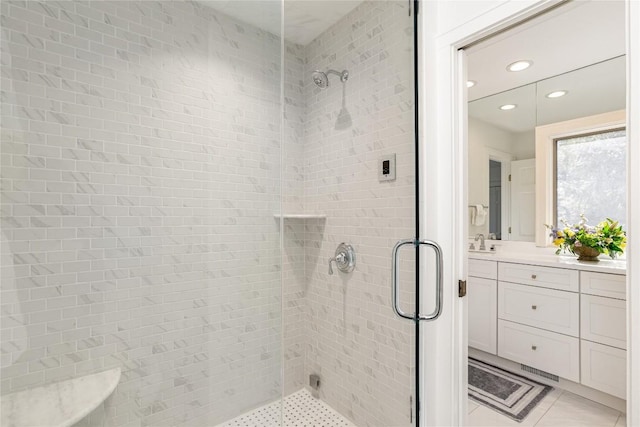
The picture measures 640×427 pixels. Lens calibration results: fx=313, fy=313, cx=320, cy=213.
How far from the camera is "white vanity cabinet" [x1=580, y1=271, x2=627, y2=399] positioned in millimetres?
1958

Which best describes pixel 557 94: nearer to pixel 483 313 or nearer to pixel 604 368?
pixel 483 313

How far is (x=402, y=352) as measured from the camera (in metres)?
1.52

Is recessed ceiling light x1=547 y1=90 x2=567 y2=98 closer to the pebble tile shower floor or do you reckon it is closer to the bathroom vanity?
the bathroom vanity

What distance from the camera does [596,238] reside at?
2295 millimetres

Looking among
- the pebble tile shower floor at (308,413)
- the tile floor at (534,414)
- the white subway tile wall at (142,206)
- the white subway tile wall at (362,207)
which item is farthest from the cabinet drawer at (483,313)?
the white subway tile wall at (142,206)

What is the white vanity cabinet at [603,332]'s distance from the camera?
6.42ft

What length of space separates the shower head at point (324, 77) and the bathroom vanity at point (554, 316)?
1.97 metres

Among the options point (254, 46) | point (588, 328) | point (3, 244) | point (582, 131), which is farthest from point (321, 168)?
point (582, 131)

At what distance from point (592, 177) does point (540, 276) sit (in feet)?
3.03

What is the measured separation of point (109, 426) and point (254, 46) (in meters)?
1.18

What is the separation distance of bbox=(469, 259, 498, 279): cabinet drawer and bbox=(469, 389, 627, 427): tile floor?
3.07 ft

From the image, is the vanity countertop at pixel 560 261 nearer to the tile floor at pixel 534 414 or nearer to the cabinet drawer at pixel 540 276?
the cabinet drawer at pixel 540 276

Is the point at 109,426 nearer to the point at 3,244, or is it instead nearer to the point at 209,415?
the point at 209,415

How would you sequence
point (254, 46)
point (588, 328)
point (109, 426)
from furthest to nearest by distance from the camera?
point (588, 328) → point (254, 46) → point (109, 426)
